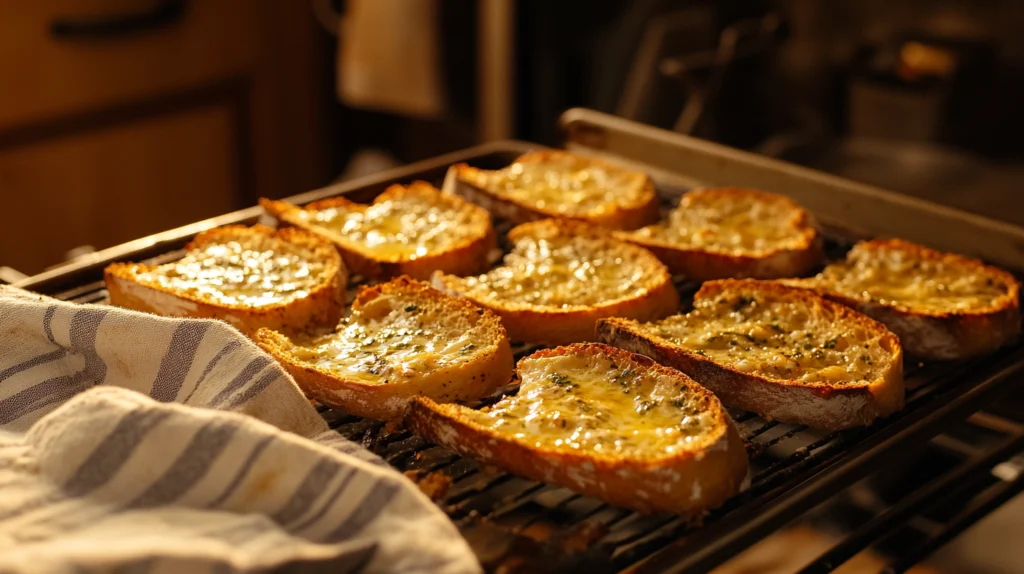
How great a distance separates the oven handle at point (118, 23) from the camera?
179 inches

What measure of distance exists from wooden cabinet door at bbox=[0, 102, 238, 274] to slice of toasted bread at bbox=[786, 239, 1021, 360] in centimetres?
350

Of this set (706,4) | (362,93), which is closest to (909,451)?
(706,4)

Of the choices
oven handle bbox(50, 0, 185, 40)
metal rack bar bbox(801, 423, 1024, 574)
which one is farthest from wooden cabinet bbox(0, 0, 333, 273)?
metal rack bar bbox(801, 423, 1024, 574)

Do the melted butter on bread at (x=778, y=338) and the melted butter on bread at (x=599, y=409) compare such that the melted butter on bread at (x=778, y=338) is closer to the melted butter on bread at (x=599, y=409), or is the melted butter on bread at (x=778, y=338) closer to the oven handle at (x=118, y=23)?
the melted butter on bread at (x=599, y=409)

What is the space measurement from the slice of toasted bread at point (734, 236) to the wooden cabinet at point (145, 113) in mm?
2913

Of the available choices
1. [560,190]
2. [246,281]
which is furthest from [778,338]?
[246,281]

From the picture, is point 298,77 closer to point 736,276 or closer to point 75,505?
point 736,276

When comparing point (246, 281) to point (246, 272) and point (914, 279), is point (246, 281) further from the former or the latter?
point (914, 279)

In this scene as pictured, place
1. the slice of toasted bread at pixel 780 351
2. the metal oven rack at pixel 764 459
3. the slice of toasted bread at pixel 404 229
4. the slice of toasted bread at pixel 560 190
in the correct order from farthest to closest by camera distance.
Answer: the slice of toasted bread at pixel 560 190
the slice of toasted bread at pixel 404 229
the slice of toasted bread at pixel 780 351
the metal oven rack at pixel 764 459

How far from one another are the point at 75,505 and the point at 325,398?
1.82ft

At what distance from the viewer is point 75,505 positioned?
153cm

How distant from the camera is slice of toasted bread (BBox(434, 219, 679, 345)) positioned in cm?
232

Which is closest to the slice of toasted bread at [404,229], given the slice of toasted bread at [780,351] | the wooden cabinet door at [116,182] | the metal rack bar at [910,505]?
the slice of toasted bread at [780,351]

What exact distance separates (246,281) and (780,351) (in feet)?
3.82
